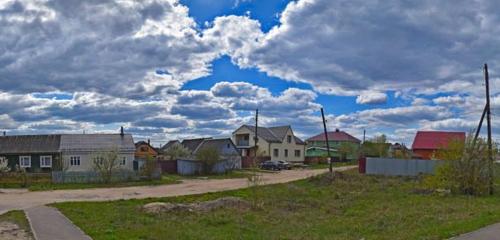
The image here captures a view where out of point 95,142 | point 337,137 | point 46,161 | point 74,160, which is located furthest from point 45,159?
point 337,137

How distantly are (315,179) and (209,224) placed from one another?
23528 mm

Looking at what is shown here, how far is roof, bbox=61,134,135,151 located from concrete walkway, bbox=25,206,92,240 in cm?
3458

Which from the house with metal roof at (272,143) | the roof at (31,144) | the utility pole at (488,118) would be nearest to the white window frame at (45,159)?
the roof at (31,144)

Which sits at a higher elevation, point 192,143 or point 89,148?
point 192,143

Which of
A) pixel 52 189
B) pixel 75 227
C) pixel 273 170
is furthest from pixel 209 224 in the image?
pixel 273 170

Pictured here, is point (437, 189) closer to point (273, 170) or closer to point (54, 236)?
point (54, 236)

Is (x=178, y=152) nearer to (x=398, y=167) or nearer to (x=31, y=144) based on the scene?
(x=31, y=144)

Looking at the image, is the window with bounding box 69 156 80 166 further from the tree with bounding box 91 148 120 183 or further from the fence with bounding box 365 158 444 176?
the fence with bounding box 365 158 444 176

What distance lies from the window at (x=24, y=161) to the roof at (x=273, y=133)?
34932mm

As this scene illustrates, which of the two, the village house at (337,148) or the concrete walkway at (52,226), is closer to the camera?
the concrete walkway at (52,226)

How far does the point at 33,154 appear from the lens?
53281mm

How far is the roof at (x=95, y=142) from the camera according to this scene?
179ft

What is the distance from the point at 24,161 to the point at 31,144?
1.75 metres

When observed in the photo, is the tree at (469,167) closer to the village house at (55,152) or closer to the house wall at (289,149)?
the village house at (55,152)
